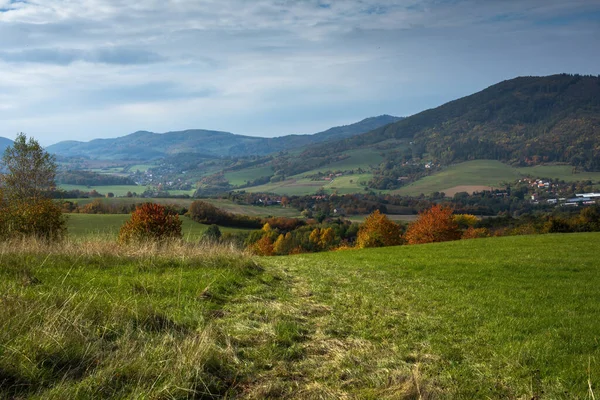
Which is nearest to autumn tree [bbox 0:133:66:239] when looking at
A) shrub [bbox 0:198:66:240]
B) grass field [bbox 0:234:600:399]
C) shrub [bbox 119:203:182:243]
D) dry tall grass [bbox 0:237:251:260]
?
shrub [bbox 0:198:66:240]

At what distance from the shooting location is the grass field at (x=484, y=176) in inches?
5358

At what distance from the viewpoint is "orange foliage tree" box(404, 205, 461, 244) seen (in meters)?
47.8

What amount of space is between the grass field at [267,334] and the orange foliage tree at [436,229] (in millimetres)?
37673

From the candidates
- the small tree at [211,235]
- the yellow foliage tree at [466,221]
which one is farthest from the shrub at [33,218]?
the yellow foliage tree at [466,221]

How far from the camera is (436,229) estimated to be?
47.9 meters

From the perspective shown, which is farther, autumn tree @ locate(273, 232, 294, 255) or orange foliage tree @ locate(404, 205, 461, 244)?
autumn tree @ locate(273, 232, 294, 255)

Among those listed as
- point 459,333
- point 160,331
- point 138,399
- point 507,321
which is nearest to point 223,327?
point 160,331

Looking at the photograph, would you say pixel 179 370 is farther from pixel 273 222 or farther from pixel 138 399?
pixel 273 222

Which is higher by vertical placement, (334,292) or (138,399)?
(138,399)

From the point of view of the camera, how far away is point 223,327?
6.27m

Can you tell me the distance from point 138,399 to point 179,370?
0.60m

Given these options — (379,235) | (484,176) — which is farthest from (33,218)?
(484,176)

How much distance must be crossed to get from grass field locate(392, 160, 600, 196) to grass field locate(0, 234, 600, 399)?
134 metres

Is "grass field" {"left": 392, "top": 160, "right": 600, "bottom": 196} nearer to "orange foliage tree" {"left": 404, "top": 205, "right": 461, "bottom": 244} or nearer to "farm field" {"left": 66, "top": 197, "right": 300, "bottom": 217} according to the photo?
"farm field" {"left": 66, "top": 197, "right": 300, "bottom": 217}
